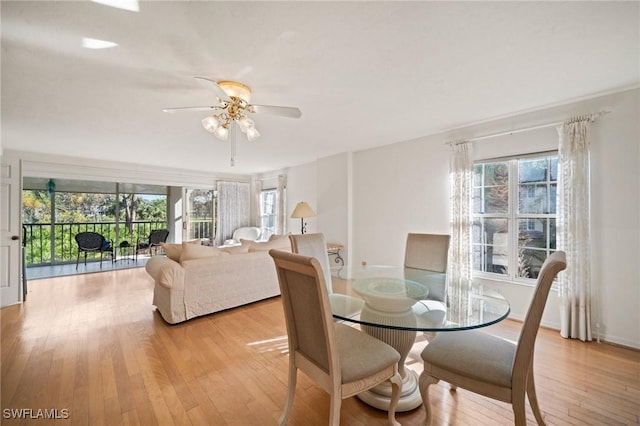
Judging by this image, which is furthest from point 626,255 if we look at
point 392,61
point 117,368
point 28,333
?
point 28,333

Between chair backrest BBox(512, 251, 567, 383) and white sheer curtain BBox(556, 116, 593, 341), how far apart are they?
1.93 meters

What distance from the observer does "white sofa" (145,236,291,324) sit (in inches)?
116

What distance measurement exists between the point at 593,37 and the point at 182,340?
4.11 meters

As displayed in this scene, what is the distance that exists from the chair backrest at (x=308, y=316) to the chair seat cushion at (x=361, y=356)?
9 cm

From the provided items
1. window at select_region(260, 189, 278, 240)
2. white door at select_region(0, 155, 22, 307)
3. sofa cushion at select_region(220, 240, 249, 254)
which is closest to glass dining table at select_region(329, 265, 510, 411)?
sofa cushion at select_region(220, 240, 249, 254)

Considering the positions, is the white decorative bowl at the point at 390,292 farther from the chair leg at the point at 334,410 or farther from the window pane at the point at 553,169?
the window pane at the point at 553,169

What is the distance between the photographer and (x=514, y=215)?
3.09 meters

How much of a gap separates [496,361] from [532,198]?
8.09 feet

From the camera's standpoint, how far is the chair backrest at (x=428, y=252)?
2.51 meters

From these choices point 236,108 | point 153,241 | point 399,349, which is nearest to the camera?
point 399,349

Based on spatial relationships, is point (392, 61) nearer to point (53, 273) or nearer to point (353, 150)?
point (353, 150)

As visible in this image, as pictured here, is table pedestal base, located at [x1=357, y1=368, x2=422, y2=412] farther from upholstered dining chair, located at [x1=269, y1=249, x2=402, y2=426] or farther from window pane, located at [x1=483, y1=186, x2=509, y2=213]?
window pane, located at [x1=483, y1=186, x2=509, y2=213]

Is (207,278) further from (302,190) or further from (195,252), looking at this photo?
(302,190)

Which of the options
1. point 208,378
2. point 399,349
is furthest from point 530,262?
point 208,378
